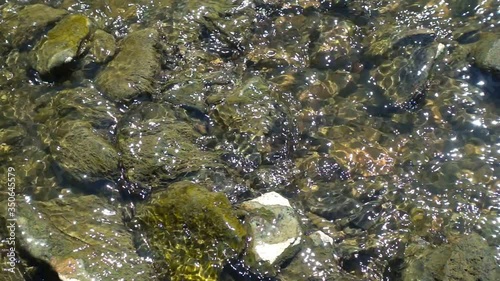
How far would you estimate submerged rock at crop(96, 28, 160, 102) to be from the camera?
21.1 ft

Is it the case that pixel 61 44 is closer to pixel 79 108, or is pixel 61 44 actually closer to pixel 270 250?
pixel 79 108

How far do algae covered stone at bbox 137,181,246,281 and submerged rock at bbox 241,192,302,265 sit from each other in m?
0.17

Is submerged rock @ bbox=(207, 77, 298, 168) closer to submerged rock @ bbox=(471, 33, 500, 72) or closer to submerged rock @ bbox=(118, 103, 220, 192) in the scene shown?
submerged rock @ bbox=(118, 103, 220, 192)

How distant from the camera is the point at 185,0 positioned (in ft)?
25.0

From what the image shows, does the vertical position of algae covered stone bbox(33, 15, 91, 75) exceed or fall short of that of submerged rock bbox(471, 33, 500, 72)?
it falls short

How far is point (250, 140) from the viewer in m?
6.03

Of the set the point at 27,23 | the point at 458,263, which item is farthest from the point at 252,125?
the point at 27,23

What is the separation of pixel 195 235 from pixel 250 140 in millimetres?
1462

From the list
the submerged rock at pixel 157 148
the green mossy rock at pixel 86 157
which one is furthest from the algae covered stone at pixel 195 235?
the green mossy rock at pixel 86 157

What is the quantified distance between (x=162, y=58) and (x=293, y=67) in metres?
1.69

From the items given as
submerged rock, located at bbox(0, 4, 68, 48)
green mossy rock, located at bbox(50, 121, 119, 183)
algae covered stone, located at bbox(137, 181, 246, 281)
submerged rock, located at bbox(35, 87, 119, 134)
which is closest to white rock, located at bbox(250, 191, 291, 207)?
algae covered stone, located at bbox(137, 181, 246, 281)

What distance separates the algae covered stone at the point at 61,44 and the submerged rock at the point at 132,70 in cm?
47

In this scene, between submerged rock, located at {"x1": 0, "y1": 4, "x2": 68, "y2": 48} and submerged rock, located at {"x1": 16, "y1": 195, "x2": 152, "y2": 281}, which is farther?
submerged rock, located at {"x1": 0, "y1": 4, "x2": 68, "y2": 48}

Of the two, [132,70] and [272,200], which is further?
[132,70]
